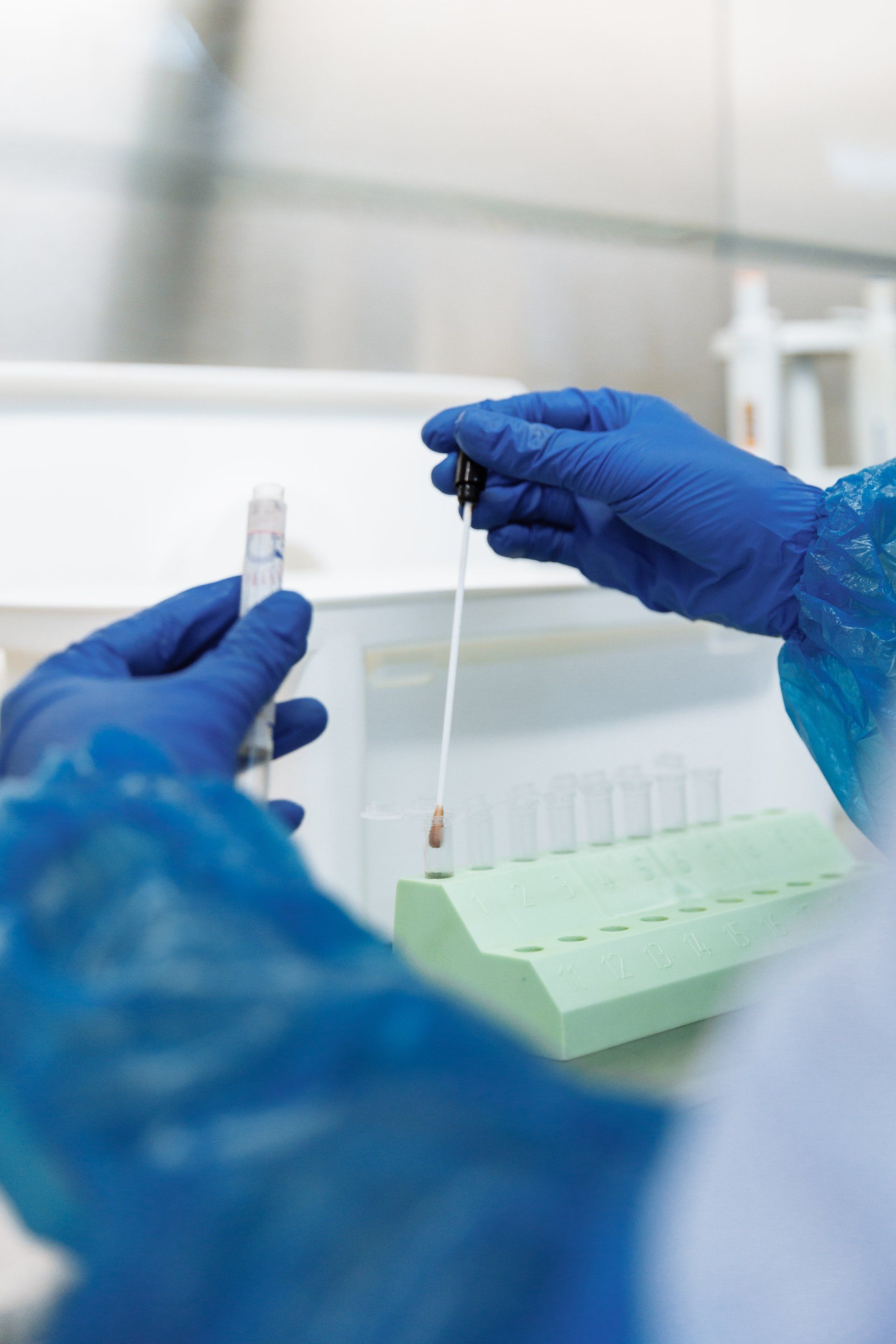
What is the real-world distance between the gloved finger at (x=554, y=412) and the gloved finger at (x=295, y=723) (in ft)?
0.95

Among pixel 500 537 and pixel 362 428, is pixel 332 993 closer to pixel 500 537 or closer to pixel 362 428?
pixel 500 537

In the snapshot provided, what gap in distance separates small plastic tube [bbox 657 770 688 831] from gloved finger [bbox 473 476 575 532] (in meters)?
0.24

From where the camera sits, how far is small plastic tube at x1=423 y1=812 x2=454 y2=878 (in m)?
0.66

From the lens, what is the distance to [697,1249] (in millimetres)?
220

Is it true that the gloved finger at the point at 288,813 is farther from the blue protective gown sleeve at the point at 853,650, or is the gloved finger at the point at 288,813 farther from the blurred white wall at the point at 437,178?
the blurred white wall at the point at 437,178

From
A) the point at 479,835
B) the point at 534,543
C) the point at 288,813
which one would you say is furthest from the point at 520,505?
A: the point at 288,813

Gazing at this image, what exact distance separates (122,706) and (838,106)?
1766mm

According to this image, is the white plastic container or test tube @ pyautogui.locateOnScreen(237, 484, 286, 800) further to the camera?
→ the white plastic container

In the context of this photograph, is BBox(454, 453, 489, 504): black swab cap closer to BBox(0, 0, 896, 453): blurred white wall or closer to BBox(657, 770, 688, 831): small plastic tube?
Answer: BBox(657, 770, 688, 831): small plastic tube

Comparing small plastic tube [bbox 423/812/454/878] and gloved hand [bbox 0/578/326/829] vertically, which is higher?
gloved hand [bbox 0/578/326/829]

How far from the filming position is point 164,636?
53 cm

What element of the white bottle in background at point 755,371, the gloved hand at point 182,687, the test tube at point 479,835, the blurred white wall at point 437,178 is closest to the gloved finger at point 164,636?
the gloved hand at point 182,687

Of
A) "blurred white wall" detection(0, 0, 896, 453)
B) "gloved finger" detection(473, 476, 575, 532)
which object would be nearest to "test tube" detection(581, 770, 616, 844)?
"gloved finger" detection(473, 476, 575, 532)

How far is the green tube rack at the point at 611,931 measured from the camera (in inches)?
21.9
